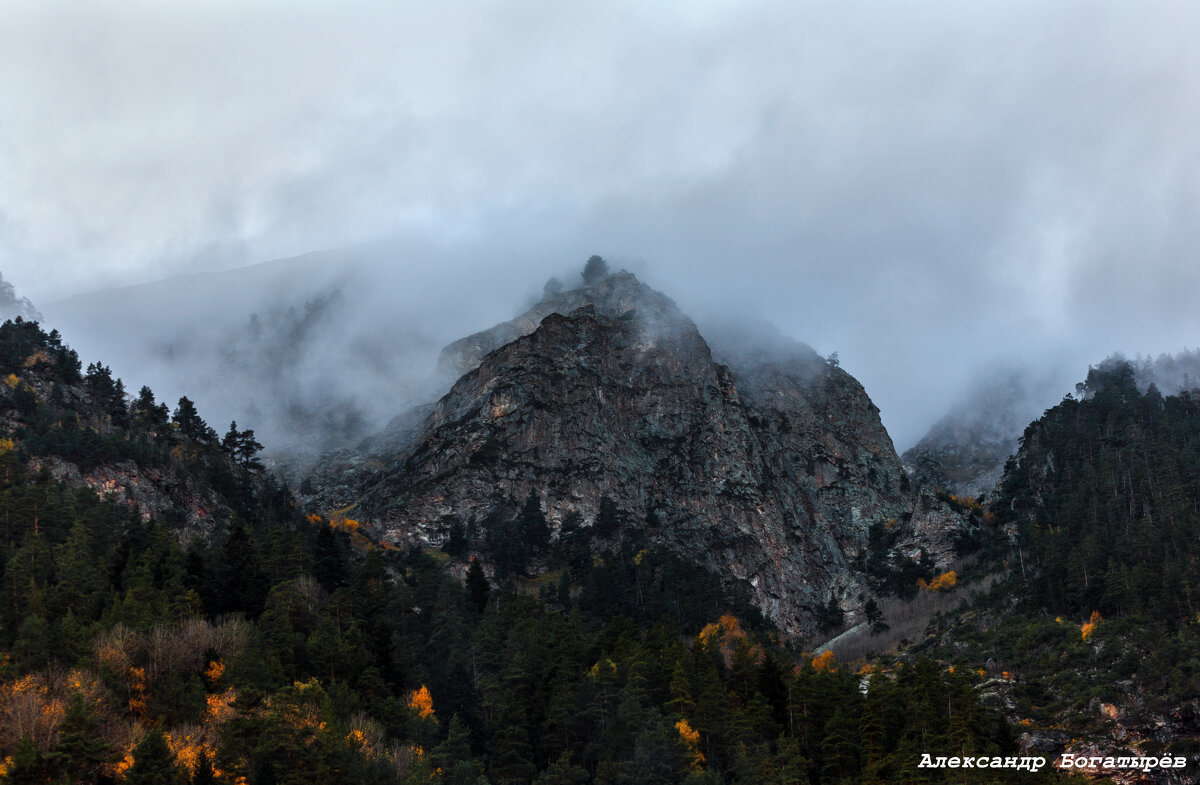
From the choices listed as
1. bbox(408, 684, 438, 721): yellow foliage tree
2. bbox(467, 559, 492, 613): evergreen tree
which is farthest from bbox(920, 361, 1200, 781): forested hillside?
bbox(467, 559, 492, 613): evergreen tree

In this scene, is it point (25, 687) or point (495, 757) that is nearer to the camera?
point (25, 687)

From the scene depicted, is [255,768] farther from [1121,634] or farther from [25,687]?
[1121,634]

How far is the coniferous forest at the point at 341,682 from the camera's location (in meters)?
75.5

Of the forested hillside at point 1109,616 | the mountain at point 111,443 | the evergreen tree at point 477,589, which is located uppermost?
the mountain at point 111,443

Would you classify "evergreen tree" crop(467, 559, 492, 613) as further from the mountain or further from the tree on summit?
the tree on summit

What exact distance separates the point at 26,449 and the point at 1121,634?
16143cm

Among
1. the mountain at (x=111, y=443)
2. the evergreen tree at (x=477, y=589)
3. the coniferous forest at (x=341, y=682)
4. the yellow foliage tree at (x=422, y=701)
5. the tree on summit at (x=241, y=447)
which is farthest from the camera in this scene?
the tree on summit at (x=241, y=447)

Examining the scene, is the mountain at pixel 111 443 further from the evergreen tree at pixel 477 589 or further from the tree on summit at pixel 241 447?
the evergreen tree at pixel 477 589

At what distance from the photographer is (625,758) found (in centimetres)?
9262

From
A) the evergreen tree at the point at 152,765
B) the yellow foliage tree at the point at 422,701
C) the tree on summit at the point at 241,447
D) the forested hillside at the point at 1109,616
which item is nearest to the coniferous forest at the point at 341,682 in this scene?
the evergreen tree at the point at 152,765

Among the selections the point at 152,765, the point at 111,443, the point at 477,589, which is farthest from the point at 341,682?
the point at 111,443

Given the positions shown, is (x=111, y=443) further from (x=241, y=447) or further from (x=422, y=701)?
(x=422, y=701)

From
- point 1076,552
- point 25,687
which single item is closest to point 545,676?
point 25,687

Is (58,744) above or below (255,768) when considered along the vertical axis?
above
